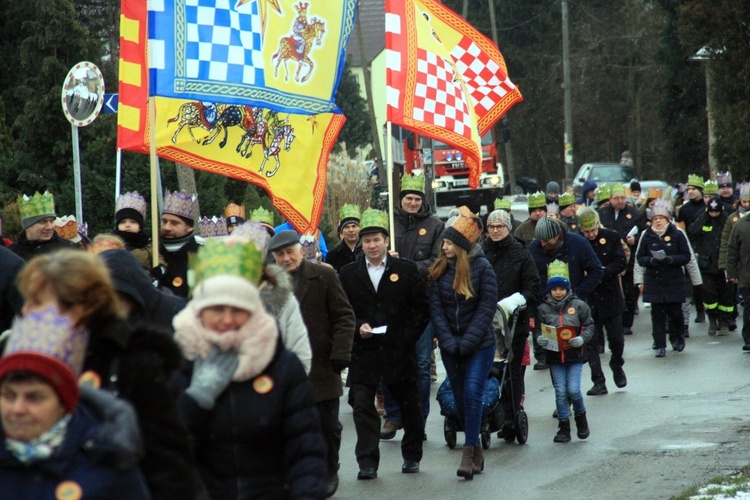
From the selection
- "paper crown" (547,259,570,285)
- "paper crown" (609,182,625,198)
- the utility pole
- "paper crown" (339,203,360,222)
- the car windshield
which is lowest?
"paper crown" (547,259,570,285)

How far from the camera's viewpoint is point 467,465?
8.77m

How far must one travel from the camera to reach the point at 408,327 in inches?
364

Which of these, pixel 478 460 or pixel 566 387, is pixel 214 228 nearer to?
pixel 566 387

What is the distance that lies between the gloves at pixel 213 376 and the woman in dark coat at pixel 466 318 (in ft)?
15.5

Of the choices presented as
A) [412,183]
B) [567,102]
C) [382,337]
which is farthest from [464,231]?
[567,102]

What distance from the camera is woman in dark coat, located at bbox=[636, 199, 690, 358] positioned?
15.1 meters

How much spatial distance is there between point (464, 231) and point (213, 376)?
502 centimetres

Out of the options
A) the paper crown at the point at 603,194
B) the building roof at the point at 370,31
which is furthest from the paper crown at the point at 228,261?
the building roof at the point at 370,31

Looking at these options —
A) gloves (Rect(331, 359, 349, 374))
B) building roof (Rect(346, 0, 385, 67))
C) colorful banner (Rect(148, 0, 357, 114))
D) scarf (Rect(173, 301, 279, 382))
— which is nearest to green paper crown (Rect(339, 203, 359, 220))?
colorful banner (Rect(148, 0, 357, 114))

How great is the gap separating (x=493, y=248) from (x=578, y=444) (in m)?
2.13

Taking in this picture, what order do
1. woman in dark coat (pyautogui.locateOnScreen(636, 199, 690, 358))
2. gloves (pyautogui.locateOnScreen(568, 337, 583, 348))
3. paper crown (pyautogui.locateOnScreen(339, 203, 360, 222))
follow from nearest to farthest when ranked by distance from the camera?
gloves (pyautogui.locateOnScreen(568, 337, 583, 348)), paper crown (pyautogui.locateOnScreen(339, 203, 360, 222)), woman in dark coat (pyautogui.locateOnScreen(636, 199, 690, 358))

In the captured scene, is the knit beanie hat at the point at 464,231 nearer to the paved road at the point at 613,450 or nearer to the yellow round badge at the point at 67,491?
the paved road at the point at 613,450

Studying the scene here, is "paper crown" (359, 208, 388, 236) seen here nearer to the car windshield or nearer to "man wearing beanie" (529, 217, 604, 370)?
"man wearing beanie" (529, 217, 604, 370)

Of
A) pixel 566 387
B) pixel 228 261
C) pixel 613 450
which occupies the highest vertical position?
pixel 228 261
